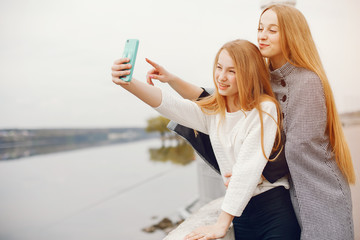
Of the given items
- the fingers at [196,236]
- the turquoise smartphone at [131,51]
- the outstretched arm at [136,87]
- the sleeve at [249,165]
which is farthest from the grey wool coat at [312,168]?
the turquoise smartphone at [131,51]

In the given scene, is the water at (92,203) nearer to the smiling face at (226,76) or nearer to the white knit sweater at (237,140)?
the white knit sweater at (237,140)

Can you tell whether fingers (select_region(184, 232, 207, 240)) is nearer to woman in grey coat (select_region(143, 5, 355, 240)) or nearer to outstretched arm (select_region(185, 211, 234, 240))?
outstretched arm (select_region(185, 211, 234, 240))

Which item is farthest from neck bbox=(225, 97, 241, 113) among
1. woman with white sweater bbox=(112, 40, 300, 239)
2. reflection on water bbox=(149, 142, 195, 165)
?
reflection on water bbox=(149, 142, 195, 165)

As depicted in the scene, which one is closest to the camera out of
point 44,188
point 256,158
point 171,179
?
point 256,158

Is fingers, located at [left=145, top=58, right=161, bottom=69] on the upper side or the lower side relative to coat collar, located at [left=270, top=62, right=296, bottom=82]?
upper

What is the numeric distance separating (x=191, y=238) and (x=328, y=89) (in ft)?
2.90

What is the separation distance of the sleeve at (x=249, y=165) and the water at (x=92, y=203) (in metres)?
6.43

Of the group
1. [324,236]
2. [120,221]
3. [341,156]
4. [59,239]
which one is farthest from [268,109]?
[59,239]

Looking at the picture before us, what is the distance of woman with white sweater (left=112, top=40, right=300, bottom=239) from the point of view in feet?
4.52

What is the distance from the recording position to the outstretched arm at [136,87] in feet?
4.18

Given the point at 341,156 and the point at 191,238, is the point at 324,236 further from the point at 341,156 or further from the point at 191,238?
the point at 191,238

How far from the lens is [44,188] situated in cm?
1944

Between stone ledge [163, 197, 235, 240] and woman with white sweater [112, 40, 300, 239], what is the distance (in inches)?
4.9

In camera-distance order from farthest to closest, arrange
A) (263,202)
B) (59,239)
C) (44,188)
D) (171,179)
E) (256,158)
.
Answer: (44,188)
(171,179)
(59,239)
(263,202)
(256,158)
